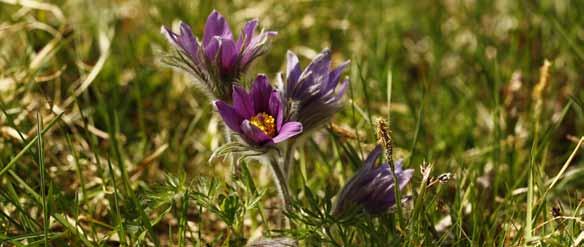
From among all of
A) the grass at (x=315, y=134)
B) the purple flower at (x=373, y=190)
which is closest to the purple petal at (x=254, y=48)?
the grass at (x=315, y=134)

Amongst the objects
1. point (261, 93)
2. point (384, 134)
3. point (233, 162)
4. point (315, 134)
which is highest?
point (261, 93)

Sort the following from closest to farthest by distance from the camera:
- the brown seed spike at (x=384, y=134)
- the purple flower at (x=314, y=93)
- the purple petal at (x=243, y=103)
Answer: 1. the brown seed spike at (x=384, y=134)
2. the purple petal at (x=243, y=103)
3. the purple flower at (x=314, y=93)

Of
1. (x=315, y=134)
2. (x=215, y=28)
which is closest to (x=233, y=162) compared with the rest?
(x=215, y=28)

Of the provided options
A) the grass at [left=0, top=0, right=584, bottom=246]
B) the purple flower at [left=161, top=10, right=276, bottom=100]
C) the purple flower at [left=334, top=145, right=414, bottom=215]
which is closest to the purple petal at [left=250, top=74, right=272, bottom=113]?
the purple flower at [left=161, top=10, right=276, bottom=100]

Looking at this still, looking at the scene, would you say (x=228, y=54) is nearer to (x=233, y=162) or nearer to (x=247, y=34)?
(x=247, y=34)

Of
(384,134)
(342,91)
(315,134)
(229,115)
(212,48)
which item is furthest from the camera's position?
(315,134)

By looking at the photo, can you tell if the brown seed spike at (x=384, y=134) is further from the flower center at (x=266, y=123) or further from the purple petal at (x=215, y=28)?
the purple petal at (x=215, y=28)

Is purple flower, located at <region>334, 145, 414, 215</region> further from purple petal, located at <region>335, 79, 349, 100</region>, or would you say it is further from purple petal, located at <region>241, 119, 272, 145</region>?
purple petal, located at <region>241, 119, 272, 145</region>
